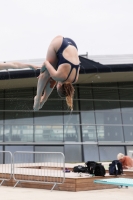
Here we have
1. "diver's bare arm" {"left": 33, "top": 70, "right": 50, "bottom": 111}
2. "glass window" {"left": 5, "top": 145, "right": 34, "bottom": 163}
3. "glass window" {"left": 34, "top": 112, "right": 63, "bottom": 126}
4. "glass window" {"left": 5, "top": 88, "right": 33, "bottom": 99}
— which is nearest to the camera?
"diver's bare arm" {"left": 33, "top": 70, "right": 50, "bottom": 111}

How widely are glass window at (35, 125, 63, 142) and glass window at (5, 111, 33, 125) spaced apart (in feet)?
3.20

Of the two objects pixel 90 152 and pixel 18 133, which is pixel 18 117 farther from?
pixel 90 152

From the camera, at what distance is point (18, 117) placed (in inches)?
926

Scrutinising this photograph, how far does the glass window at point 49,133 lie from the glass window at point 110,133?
299cm

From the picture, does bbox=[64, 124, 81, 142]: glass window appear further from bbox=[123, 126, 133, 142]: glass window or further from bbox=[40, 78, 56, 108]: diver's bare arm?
bbox=[40, 78, 56, 108]: diver's bare arm

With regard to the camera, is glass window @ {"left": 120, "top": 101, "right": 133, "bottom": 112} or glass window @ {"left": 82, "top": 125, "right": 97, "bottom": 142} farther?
glass window @ {"left": 120, "top": 101, "right": 133, "bottom": 112}

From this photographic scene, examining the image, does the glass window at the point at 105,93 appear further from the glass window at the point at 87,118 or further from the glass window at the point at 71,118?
the glass window at the point at 71,118

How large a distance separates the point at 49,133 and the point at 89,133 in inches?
120

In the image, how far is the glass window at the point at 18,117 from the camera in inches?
917

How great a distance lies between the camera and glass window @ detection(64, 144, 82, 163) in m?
22.0

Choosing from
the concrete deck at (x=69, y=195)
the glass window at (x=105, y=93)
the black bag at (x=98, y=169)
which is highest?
the glass window at (x=105, y=93)

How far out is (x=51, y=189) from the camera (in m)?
10.3

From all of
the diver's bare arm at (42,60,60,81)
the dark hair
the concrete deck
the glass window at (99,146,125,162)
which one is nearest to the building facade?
the glass window at (99,146,125,162)

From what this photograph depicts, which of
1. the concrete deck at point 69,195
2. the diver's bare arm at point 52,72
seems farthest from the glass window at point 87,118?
the diver's bare arm at point 52,72
